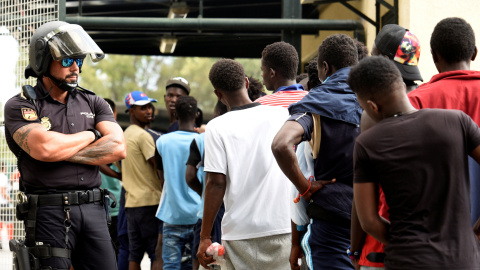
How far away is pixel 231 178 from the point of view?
15.8 feet

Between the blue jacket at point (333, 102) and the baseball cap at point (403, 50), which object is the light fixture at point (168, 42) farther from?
the baseball cap at point (403, 50)

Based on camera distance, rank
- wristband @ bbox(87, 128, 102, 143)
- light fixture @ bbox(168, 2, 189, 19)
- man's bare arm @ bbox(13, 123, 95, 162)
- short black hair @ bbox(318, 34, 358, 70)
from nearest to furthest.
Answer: short black hair @ bbox(318, 34, 358, 70), man's bare arm @ bbox(13, 123, 95, 162), wristband @ bbox(87, 128, 102, 143), light fixture @ bbox(168, 2, 189, 19)

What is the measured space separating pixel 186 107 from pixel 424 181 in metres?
4.91

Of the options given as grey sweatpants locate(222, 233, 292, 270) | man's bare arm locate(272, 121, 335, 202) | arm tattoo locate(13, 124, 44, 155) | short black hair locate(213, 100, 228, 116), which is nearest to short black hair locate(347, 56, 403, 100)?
man's bare arm locate(272, 121, 335, 202)

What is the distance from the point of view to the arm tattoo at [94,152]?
15.9ft

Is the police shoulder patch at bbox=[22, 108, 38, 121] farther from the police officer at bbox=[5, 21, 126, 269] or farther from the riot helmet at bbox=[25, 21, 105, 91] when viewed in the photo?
the riot helmet at bbox=[25, 21, 105, 91]

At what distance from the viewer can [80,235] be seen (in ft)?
15.8

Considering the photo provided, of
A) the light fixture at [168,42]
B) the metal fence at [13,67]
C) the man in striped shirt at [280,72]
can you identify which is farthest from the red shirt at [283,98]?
the light fixture at [168,42]

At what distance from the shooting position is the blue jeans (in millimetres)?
7430

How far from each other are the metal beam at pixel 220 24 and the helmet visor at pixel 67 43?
4.06m

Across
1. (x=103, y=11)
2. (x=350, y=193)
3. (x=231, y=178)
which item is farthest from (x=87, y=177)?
(x=103, y=11)

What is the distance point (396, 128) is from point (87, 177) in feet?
8.65

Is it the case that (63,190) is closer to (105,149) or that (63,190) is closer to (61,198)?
(61,198)

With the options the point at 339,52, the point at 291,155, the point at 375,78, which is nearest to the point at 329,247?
the point at 291,155
